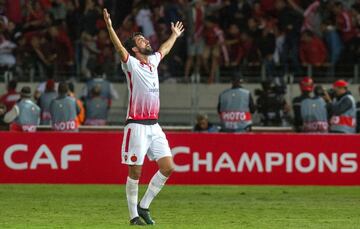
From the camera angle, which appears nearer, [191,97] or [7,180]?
[7,180]

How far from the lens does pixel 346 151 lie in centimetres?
2311

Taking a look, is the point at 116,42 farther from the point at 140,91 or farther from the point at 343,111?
the point at 343,111

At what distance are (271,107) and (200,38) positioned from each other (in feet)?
9.54

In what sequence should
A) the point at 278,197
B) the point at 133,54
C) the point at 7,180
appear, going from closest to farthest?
the point at 133,54 < the point at 278,197 < the point at 7,180

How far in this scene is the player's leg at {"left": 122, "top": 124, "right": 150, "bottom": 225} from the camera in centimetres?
1463

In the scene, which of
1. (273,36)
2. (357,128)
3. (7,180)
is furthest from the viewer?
(273,36)

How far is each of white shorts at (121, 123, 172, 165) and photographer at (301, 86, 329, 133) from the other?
11.5m

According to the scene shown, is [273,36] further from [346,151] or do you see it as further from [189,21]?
[346,151]

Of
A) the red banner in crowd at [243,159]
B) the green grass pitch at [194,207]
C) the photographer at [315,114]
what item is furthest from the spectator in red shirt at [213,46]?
the green grass pitch at [194,207]

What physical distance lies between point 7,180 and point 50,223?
7.93 meters

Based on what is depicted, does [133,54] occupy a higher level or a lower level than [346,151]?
higher

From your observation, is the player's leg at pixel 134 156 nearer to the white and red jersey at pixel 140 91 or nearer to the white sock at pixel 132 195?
the white sock at pixel 132 195

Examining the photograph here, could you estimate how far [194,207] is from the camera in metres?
18.2

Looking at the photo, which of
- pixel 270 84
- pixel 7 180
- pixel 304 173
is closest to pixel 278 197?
pixel 304 173
